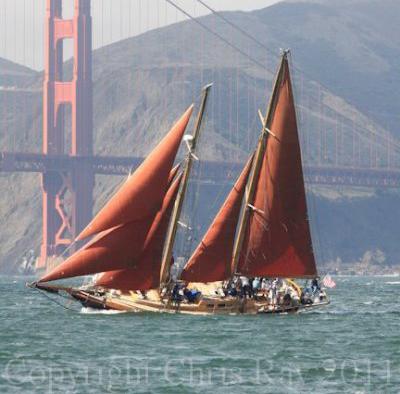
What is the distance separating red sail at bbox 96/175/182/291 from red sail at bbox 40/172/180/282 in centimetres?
16

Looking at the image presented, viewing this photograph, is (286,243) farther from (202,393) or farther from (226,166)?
(226,166)

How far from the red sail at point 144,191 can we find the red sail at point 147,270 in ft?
3.17

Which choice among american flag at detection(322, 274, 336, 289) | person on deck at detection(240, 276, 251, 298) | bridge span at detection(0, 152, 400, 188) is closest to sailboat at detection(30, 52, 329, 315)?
person on deck at detection(240, 276, 251, 298)

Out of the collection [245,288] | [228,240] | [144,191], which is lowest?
[245,288]

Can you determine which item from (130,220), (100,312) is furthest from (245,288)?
(130,220)

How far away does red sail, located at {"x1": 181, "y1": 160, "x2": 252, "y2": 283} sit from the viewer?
49.4 metres

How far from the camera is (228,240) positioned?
5012cm

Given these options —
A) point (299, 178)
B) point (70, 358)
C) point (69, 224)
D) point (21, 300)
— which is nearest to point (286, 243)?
point (299, 178)

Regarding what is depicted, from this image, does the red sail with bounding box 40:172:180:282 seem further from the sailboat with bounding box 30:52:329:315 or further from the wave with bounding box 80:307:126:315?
the wave with bounding box 80:307:126:315

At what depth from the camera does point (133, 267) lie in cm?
4934

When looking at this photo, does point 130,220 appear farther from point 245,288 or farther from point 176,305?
point 245,288

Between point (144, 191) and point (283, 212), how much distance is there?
4195 mm

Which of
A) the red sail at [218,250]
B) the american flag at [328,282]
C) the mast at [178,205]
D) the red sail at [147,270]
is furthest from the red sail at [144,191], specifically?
the american flag at [328,282]

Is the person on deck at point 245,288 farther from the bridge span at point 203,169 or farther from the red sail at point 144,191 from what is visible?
the bridge span at point 203,169
